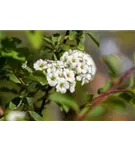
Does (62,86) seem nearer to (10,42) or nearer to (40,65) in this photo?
(40,65)

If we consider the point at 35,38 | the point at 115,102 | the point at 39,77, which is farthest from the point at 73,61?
the point at 35,38

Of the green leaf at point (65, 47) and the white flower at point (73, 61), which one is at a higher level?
the green leaf at point (65, 47)

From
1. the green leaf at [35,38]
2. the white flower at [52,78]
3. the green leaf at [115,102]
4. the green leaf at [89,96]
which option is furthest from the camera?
the green leaf at [35,38]

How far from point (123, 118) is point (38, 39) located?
0.50 meters

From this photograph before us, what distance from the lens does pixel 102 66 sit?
2.22 metres

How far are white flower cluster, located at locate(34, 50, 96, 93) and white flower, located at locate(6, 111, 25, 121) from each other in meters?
0.16

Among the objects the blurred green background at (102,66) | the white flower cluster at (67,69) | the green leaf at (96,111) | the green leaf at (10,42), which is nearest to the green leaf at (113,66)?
the blurred green background at (102,66)

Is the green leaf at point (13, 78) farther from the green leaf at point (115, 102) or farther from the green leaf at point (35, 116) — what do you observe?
the green leaf at point (115, 102)

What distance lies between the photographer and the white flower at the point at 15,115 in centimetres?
128

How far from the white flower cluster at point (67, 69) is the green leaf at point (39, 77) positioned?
14 mm

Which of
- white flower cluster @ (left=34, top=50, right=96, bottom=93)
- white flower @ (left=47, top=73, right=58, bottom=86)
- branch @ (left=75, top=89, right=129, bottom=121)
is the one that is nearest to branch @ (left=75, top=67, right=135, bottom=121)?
branch @ (left=75, top=89, right=129, bottom=121)

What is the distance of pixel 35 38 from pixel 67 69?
55cm

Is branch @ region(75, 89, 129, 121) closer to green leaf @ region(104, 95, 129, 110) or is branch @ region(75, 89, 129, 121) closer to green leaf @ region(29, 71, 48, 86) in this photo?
green leaf @ region(104, 95, 129, 110)
